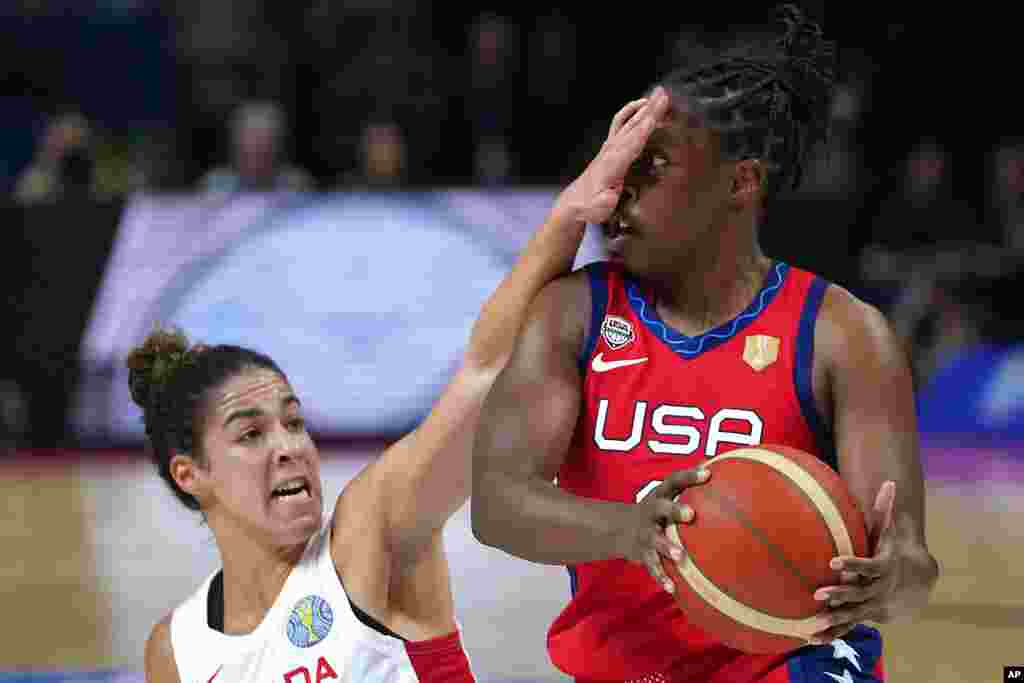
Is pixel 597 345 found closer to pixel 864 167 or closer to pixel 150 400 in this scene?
pixel 150 400

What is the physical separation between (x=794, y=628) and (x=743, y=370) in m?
0.51

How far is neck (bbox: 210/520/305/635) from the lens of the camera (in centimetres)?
329

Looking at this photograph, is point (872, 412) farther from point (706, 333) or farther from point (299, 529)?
point (299, 529)

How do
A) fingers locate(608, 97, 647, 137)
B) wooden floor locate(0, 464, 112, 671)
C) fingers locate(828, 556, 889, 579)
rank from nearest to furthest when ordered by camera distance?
fingers locate(828, 556, 889, 579)
fingers locate(608, 97, 647, 137)
wooden floor locate(0, 464, 112, 671)

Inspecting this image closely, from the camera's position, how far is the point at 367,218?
1031cm

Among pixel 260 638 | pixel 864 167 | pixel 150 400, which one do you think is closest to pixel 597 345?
pixel 260 638

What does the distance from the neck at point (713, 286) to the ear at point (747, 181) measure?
0.18 feet

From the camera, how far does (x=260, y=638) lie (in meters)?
3.20

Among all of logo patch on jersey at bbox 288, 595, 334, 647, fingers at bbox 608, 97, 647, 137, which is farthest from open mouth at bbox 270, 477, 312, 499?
fingers at bbox 608, 97, 647, 137

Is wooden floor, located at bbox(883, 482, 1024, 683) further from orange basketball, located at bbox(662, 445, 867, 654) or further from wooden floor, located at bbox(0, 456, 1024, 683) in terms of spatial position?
orange basketball, located at bbox(662, 445, 867, 654)

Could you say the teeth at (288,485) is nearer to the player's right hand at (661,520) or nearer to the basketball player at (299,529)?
the basketball player at (299,529)

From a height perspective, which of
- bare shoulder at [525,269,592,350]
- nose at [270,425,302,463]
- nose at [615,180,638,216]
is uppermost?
nose at [615,180,638,216]

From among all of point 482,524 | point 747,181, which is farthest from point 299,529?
point 747,181

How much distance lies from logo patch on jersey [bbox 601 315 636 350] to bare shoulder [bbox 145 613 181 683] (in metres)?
1.28
